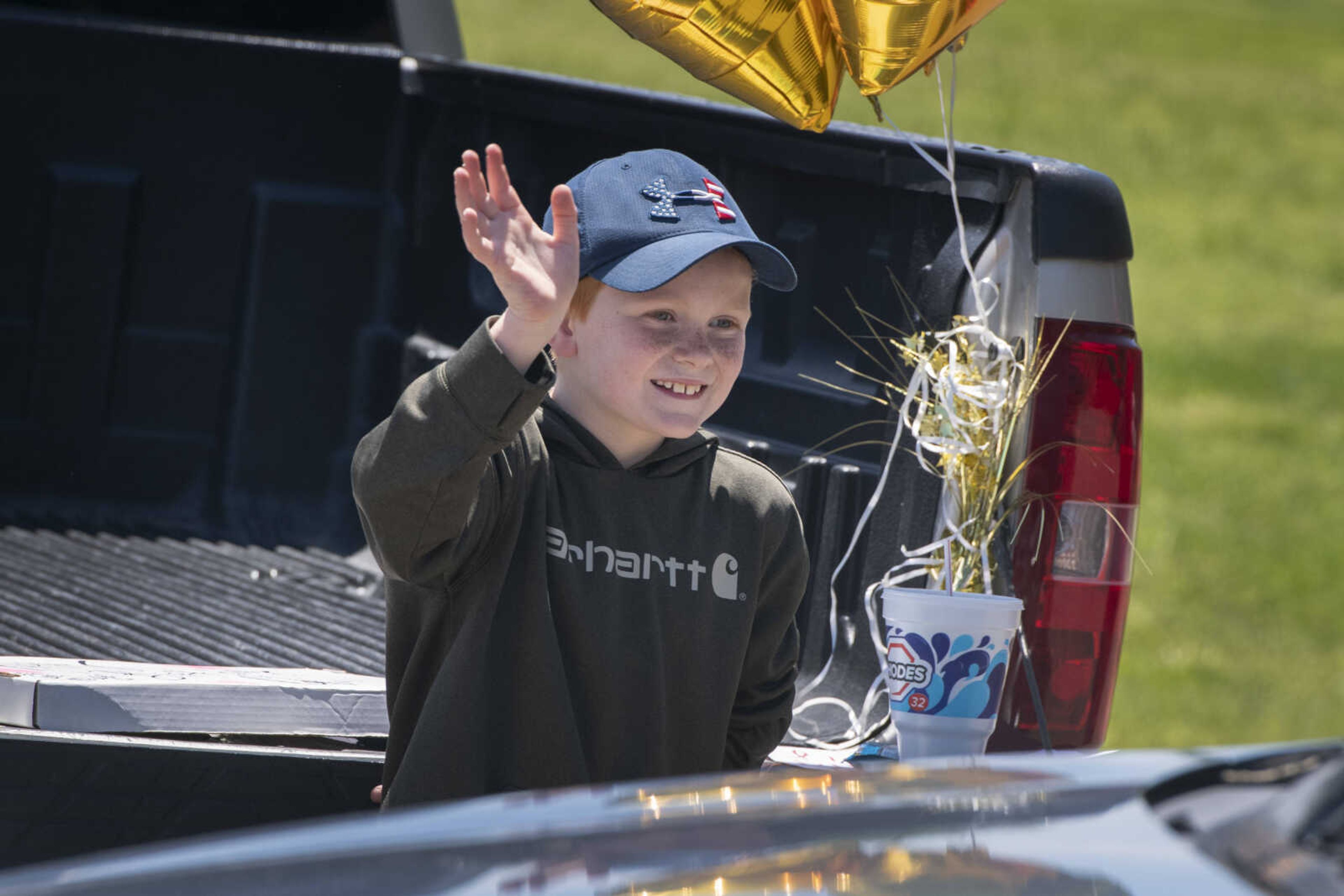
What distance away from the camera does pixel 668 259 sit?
2262mm

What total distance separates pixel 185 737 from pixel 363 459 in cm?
61

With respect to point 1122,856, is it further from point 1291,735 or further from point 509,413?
point 1291,735

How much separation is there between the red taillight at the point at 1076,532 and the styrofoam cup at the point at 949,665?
0.18 metres

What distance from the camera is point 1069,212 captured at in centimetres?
255

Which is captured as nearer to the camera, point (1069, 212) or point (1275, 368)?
point (1069, 212)

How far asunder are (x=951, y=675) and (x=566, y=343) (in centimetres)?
70

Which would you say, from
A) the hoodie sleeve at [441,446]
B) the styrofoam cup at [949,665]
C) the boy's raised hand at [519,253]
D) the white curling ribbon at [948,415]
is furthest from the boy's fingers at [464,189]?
the styrofoam cup at [949,665]

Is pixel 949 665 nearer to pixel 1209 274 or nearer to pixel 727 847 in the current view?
pixel 727 847

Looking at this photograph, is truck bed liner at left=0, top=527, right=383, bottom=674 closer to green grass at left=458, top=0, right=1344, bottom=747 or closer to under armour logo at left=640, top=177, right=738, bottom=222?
under armour logo at left=640, top=177, right=738, bottom=222

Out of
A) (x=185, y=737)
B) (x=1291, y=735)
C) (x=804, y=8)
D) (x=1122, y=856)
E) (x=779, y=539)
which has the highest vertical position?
(x=804, y=8)

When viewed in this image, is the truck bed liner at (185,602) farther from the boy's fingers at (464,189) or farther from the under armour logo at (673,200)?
the boy's fingers at (464,189)

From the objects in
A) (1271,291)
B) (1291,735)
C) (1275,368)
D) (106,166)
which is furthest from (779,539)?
(1271,291)

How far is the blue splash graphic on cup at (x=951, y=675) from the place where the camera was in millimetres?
2396

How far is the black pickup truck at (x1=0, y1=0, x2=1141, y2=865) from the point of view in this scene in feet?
8.41
